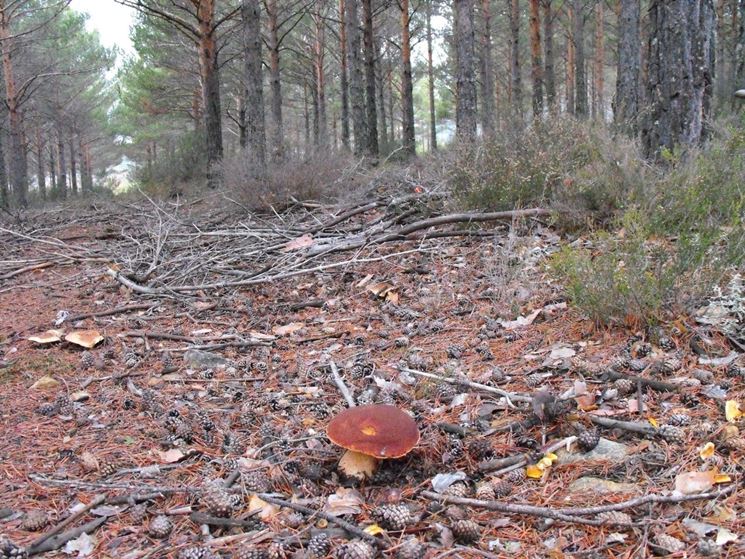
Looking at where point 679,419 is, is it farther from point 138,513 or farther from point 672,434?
point 138,513

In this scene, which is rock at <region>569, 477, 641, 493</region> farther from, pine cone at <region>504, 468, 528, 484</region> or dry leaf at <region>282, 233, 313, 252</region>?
dry leaf at <region>282, 233, 313, 252</region>

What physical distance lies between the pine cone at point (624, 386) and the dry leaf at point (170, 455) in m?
1.83

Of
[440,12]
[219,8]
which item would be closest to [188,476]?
[219,8]

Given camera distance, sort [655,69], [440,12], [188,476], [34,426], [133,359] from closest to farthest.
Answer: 1. [188,476]
2. [34,426]
3. [133,359]
4. [655,69]
5. [440,12]

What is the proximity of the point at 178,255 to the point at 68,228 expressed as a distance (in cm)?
427

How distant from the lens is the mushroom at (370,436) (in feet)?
6.56

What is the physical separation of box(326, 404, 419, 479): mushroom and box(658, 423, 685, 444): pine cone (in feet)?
2.89

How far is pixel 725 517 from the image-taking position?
1616 mm

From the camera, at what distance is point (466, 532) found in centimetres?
170

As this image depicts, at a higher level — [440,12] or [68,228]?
[440,12]

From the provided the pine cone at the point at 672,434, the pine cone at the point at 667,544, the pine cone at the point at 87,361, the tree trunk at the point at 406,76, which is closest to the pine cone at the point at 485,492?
the pine cone at the point at 667,544

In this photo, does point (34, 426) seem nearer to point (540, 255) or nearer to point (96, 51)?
point (540, 255)

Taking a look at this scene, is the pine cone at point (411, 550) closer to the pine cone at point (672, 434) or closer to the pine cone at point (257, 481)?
the pine cone at point (257, 481)

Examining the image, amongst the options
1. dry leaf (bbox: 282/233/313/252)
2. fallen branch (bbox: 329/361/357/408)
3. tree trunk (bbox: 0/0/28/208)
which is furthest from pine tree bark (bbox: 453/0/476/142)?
tree trunk (bbox: 0/0/28/208)
